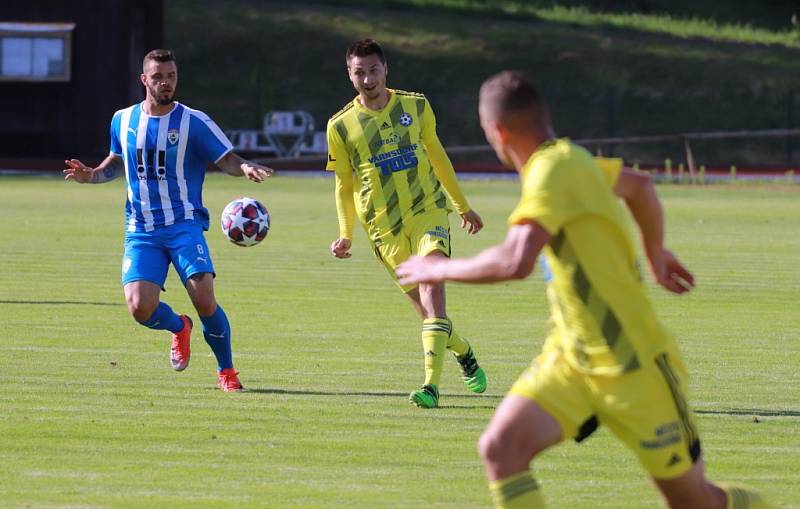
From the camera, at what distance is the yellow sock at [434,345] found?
959 cm

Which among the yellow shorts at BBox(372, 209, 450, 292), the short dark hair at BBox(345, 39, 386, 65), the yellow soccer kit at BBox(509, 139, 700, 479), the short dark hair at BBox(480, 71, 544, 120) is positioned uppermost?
the short dark hair at BBox(480, 71, 544, 120)

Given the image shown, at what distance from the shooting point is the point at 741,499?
5.41 m

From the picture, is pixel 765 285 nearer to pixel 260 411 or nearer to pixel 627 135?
pixel 260 411

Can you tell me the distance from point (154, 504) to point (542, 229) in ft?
8.29

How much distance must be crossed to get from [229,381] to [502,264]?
5185 millimetres

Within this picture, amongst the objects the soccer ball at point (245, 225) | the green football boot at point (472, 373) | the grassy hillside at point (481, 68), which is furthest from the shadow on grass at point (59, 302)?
the grassy hillside at point (481, 68)

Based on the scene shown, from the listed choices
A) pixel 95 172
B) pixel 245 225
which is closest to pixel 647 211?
pixel 95 172

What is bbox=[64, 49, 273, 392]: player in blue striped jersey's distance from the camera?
33.0 feet

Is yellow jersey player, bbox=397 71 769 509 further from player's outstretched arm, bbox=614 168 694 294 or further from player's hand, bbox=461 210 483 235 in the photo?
player's hand, bbox=461 210 483 235

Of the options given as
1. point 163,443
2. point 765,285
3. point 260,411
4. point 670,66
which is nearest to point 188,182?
point 260,411

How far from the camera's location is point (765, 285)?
58.1 ft

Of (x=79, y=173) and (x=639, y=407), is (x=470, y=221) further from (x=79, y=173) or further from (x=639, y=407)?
(x=639, y=407)

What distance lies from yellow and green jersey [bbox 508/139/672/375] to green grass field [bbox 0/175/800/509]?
5.70ft

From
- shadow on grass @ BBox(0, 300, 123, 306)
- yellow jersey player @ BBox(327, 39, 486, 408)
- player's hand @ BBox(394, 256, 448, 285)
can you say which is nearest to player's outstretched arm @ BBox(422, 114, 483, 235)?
yellow jersey player @ BBox(327, 39, 486, 408)
